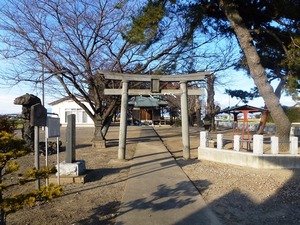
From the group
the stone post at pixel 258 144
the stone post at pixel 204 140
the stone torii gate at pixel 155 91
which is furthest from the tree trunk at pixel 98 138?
the stone post at pixel 258 144

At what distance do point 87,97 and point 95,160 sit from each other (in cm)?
565

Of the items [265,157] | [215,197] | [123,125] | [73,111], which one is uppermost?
[73,111]

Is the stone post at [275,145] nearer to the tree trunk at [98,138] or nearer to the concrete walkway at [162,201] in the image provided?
the concrete walkway at [162,201]

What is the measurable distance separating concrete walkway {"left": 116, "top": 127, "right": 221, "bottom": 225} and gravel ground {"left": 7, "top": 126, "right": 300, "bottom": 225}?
229mm

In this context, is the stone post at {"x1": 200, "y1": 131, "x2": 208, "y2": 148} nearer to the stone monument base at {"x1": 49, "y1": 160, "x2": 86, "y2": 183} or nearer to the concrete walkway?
the concrete walkway

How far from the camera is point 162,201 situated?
6.08 m

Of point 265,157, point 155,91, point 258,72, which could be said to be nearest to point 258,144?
point 265,157

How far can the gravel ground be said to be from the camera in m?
5.29

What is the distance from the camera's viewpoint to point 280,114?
12812 mm

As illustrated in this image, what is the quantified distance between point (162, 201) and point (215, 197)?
134 cm

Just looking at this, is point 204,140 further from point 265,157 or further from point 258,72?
point 258,72

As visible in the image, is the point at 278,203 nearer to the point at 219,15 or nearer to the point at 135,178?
the point at 135,178

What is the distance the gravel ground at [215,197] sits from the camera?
529 cm

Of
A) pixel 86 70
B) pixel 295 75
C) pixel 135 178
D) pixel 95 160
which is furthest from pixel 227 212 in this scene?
pixel 86 70
